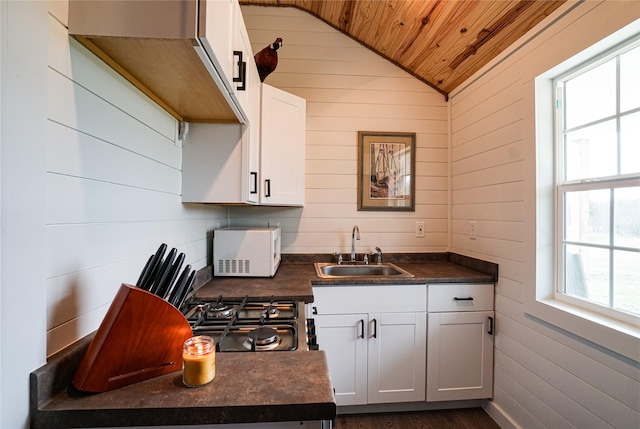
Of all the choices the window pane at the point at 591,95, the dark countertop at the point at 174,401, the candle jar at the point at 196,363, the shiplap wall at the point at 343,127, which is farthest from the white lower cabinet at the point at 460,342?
the candle jar at the point at 196,363

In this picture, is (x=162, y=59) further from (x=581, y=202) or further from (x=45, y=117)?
(x=581, y=202)

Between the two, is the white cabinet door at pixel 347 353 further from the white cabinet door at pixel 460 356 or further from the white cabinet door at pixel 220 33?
the white cabinet door at pixel 220 33

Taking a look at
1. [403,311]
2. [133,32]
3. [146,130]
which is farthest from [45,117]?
[403,311]

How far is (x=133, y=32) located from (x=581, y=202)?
1929 mm

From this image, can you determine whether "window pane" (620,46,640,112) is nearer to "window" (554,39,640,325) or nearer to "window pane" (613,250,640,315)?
"window" (554,39,640,325)

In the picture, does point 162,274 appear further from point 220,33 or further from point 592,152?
point 592,152

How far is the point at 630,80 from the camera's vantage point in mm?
1187

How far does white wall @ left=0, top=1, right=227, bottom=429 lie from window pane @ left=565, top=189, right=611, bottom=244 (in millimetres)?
1969

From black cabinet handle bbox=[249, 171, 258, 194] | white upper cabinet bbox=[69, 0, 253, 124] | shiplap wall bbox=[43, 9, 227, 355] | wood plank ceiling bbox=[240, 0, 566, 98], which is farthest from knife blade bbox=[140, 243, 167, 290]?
wood plank ceiling bbox=[240, 0, 566, 98]

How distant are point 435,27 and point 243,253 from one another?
1.92 metres

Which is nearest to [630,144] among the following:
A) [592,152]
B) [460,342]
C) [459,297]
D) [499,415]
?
[592,152]

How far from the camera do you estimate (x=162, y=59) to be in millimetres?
845

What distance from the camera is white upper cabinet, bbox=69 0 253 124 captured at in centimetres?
73

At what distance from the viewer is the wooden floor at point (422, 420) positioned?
180cm
